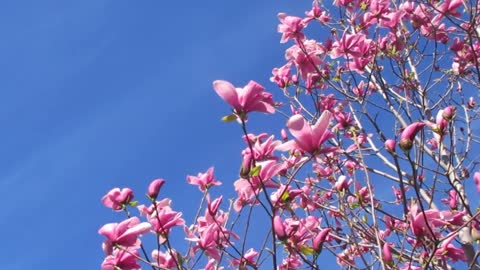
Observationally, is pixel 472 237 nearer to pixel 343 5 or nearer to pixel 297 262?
pixel 297 262

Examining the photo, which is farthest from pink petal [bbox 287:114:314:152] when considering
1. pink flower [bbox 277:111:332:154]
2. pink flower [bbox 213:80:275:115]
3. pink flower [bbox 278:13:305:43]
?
pink flower [bbox 278:13:305:43]

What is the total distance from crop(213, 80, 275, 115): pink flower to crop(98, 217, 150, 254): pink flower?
0.63 m

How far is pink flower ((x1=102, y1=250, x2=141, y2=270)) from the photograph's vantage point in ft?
6.97

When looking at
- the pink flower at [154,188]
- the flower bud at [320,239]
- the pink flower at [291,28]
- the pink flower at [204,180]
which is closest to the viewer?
the flower bud at [320,239]

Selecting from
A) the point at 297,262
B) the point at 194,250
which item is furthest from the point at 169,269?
the point at 297,262

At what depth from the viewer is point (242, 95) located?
1.93m

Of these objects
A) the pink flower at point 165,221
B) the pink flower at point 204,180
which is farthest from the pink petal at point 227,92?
the pink flower at point 204,180

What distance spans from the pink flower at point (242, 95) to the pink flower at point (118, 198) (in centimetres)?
77

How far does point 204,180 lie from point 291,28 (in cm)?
129

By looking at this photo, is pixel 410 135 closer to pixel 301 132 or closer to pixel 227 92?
pixel 301 132

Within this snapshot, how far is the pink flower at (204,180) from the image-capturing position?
2838mm

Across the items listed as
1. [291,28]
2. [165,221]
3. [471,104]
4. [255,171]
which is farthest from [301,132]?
[471,104]

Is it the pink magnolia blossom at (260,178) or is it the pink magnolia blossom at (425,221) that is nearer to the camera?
the pink magnolia blossom at (425,221)

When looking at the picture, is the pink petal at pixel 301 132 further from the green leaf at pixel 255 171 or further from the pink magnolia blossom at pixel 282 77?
the pink magnolia blossom at pixel 282 77
